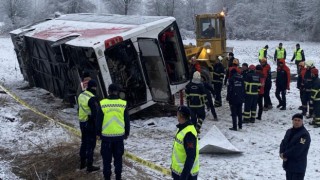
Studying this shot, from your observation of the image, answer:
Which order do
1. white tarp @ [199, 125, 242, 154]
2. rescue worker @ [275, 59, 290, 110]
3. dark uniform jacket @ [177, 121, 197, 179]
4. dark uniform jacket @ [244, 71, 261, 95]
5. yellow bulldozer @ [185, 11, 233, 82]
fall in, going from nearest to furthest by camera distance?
dark uniform jacket @ [177, 121, 197, 179]
white tarp @ [199, 125, 242, 154]
dark uniform jacket @ [244, 71, 261, 95]
rescue worker @ [275, 59, 290, 110]
yellow bulldozer @ [185, 11, 233, 82]

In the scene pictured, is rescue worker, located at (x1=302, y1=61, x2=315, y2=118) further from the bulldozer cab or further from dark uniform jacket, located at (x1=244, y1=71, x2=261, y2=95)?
the bulldozer cab

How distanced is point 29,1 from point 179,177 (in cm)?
6297

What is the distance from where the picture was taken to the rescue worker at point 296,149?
212 inches

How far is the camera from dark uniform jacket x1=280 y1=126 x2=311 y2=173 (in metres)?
5.38

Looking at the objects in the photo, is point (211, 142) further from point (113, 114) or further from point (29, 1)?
point (29, 1)

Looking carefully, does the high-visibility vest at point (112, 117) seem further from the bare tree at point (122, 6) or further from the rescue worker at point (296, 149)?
the bare tree at point (122, 6)

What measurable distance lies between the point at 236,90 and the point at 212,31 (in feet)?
21.2

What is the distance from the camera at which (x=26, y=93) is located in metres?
14.3

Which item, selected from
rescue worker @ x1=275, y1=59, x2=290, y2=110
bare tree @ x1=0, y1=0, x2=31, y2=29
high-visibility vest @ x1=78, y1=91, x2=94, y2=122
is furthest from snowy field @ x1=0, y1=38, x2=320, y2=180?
bare tree @ x1=0, y1=0, x2=31, y2=29

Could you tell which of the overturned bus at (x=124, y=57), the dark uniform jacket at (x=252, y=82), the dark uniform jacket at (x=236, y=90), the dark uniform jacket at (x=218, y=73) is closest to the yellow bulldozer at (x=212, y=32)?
the dark uniform jacket at (x=218, y=73)

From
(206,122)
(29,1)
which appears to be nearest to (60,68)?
(206,122)

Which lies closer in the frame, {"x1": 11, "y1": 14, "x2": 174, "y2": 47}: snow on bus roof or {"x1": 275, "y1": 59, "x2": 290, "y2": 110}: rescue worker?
{"x1": 11, "y1": 14, "x2": 174, "y2": 47}: snow on bus roof

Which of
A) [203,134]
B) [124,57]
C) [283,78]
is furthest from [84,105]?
[283,78]

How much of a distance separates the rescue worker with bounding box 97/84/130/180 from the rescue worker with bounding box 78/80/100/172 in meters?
0.58
